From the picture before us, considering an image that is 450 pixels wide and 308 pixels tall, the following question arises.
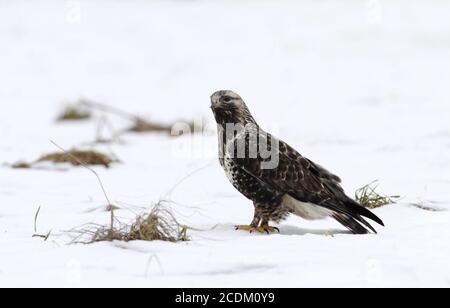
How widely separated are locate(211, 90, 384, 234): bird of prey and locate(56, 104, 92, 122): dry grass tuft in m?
7.07

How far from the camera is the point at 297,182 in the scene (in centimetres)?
512

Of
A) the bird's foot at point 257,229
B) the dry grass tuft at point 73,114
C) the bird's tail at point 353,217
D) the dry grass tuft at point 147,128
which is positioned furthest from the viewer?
the dry grass tuft at point 73,114

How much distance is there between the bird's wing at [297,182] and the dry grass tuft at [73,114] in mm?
7219

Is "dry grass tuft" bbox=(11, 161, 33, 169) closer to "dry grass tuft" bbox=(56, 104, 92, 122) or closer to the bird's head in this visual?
the bird's head

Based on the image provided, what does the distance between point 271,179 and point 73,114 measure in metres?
7.43

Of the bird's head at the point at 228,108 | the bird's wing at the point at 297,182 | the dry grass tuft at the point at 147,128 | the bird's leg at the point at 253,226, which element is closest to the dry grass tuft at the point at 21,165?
the dry grass tuft at the point at 147,128

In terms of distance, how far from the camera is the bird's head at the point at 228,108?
5227 millimetres

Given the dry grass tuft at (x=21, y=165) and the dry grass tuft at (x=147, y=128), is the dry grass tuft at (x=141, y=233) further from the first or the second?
the dry grass tuft at (x=147, y=128)

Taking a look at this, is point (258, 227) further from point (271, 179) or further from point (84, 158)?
point (84, 158)

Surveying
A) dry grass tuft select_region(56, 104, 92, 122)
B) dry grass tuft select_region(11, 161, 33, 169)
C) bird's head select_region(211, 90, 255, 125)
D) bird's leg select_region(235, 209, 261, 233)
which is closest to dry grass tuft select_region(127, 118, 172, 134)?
dry grass tuft select_region(56, 104, 92, 122)

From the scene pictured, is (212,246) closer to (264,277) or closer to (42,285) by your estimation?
(264,277)

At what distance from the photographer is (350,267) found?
4.16 m

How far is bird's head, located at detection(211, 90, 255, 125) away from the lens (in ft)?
17.1

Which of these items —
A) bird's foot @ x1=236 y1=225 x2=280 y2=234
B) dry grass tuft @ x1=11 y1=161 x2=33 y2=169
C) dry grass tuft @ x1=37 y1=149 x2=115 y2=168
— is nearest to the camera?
bird's foot @ x1=236 y1=225 x2=280 y2=234
